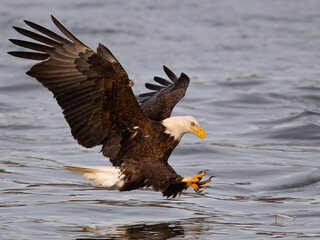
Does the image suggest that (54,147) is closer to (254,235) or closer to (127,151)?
(127,151)

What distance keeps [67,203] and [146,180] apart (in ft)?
3.32

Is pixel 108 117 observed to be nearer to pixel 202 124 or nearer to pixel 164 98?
pixel 164 98

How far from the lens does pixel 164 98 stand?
7.87 m

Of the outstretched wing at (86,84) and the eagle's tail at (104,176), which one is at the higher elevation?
the outstretched wing at (86,84)

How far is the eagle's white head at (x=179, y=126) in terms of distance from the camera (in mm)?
6773

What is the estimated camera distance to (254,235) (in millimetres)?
6391

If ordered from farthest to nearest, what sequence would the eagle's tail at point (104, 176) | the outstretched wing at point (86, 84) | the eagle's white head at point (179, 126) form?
the eagle's white head at point (179, 126) → the eagle's tail at point (104, 176) → the outstretched wing at point (86, 84)

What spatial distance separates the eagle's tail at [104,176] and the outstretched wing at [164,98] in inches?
38.2

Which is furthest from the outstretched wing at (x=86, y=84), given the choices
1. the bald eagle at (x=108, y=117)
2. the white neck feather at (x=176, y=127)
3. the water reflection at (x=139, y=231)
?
the water reflection at (x=139, y=231)

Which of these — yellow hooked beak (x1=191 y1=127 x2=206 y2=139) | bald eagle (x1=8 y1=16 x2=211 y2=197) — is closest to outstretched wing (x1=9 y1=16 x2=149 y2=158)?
bald eagle (x1=8 y1=16 x2=211 y2=197)

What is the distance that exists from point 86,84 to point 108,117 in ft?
1.22

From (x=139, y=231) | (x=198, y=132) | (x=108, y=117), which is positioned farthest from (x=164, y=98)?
(x=139, y=231)

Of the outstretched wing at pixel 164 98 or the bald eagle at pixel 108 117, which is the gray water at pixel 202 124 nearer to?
the bald eagle at pixel 108 117

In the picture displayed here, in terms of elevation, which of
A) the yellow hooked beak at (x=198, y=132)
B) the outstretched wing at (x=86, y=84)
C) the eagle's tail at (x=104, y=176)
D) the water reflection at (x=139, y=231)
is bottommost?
the water reflection at (x=139, y=231)
